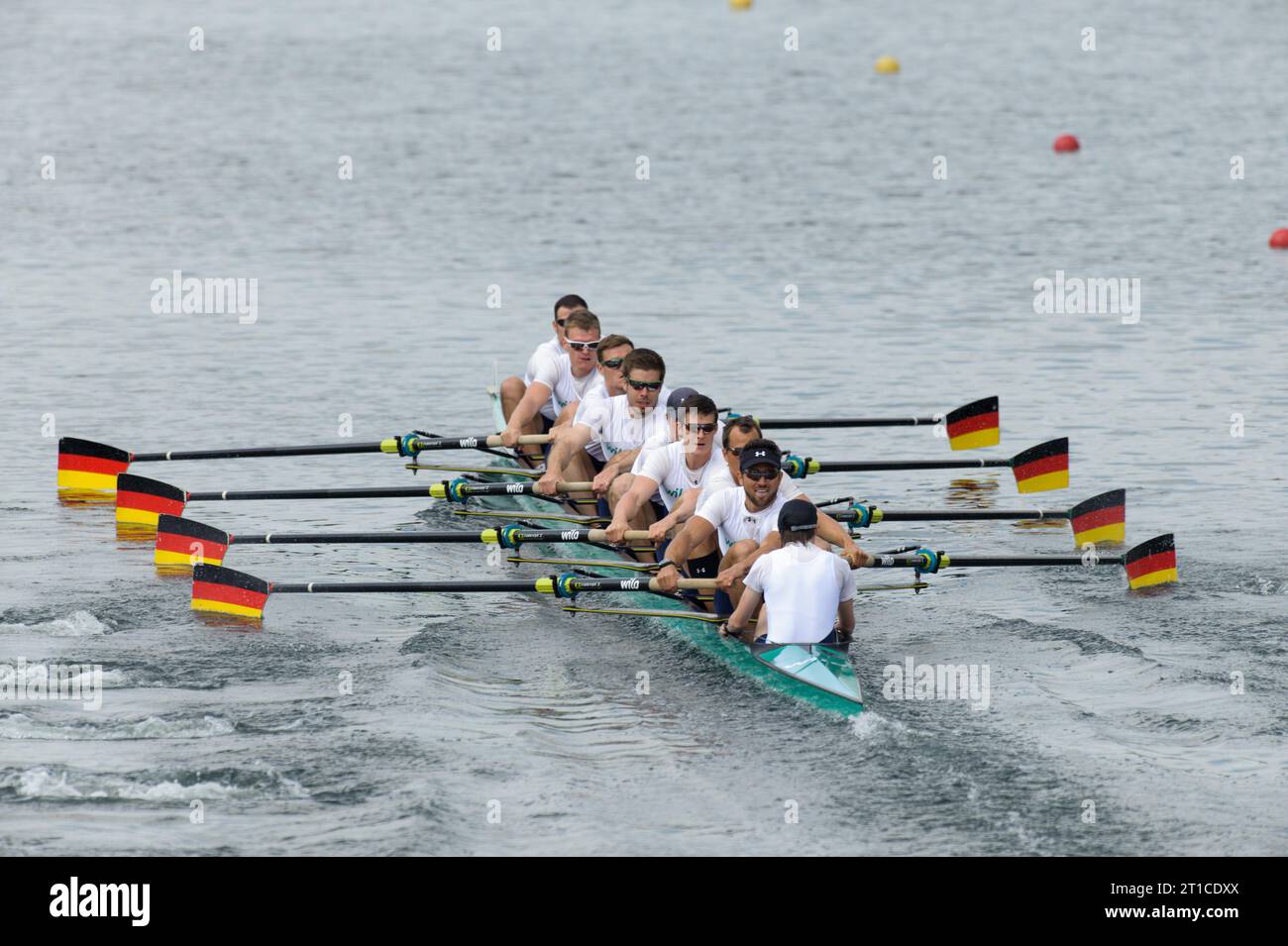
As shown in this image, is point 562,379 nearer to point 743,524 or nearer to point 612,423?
point 612,423

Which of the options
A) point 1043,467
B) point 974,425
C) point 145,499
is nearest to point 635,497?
point 145,499

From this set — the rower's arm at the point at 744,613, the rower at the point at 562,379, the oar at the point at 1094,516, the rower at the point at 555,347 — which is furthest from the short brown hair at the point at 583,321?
the rower's arm at the point at 744,613

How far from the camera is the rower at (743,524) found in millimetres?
12695

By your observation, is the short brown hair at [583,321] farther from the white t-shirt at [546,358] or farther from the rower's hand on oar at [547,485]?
the rower's hand on oar at [547,485]

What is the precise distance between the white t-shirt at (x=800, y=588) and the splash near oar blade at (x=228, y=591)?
4.20 meters

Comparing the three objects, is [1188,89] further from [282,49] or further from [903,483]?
[903,483]

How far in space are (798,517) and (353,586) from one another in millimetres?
3846

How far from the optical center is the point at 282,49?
5616cm

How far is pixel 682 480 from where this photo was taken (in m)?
14.3

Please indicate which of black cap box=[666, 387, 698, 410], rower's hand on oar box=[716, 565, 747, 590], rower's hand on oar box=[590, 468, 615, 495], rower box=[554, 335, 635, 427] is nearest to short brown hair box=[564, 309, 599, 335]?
rower box=[554, 335, 635, 427]

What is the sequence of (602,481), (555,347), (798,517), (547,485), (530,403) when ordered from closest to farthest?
(798,517) → (602,481) → (547,485) → (530,403) → (555,347)

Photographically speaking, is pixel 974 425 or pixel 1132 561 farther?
pixel 974 425
